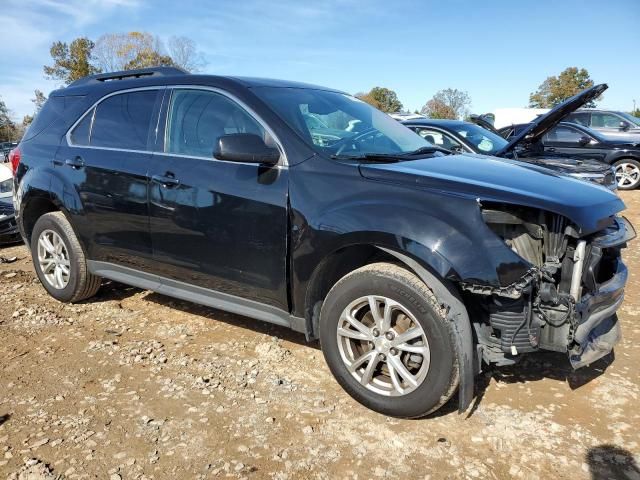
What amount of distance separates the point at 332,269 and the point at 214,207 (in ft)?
2.89

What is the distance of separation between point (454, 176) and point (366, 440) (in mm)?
1468

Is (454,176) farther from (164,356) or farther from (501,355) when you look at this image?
(164,356)

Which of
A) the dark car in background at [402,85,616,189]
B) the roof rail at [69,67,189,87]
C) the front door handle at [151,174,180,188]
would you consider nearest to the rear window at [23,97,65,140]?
the roof rail at [69,67,189,87]

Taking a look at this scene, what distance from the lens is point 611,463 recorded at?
2.38 meters

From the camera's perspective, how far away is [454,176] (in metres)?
2.74

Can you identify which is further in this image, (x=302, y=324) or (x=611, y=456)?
(x=302, y=324)

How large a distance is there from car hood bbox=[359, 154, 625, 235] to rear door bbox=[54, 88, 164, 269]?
70.0 inches

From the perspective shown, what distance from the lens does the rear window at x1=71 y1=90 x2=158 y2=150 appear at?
3.78 meters

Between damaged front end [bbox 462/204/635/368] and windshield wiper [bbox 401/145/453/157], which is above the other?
windshield wiper [bbox 401/145/453/157]

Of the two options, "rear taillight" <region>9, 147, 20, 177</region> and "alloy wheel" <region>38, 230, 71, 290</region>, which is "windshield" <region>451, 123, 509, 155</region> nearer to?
"alloy wheel" <region>38, 230, 71, 290</region>

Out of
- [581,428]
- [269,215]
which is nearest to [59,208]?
[269,215]

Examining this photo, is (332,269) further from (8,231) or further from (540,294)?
(8,231)

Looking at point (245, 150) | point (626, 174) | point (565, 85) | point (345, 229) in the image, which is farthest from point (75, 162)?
point (565, 85)

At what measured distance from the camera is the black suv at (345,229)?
2.49 meters
